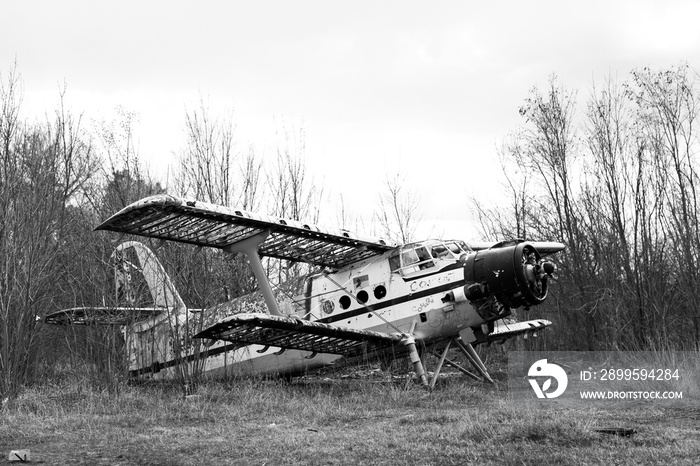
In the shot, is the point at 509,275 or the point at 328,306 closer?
the point at 509,275

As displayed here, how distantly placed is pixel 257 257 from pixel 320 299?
1.93m

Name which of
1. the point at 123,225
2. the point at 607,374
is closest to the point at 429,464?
the point at 123,225

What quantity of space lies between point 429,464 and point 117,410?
19.4 ft

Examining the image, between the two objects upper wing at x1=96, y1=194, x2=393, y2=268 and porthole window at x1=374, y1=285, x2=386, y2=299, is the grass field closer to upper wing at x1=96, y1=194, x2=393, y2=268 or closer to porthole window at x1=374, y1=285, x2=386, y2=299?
porthole window at x1=374, y1=285, x2=386, y2=299

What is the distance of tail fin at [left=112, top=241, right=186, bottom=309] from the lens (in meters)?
12.5

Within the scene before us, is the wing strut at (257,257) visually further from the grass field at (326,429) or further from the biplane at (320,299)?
the grass field at (326,429)

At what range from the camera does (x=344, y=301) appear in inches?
554

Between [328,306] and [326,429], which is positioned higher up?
[328,306]

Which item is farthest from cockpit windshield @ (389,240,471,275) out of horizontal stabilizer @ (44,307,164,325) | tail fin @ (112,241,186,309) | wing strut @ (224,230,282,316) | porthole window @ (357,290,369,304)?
horizontal stabilizer @ (44,307,164,325)

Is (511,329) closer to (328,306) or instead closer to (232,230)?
(328,306)

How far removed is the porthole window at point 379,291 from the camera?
13.7 metres

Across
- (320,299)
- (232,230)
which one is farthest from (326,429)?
(320,299)

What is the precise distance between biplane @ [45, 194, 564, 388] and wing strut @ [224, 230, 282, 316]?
0.07 feet

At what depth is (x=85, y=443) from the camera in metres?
7.71
